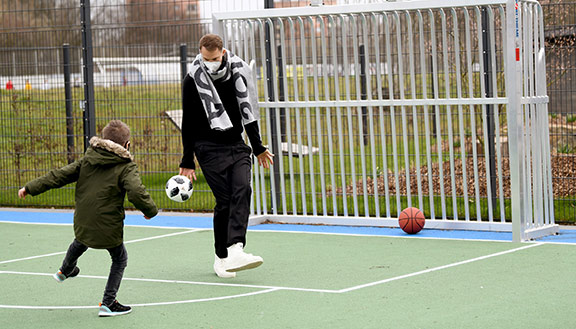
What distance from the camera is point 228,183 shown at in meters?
8.96

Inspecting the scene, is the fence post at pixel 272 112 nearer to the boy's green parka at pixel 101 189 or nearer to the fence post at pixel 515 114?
the fence post at pixel 515 114

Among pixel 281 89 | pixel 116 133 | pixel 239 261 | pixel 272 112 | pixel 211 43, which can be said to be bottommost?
pixel 239 261

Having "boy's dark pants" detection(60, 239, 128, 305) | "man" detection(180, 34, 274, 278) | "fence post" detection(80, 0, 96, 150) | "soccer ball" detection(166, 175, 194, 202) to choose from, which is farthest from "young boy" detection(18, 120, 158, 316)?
"fence post" detection(80, 0, 96, 150)

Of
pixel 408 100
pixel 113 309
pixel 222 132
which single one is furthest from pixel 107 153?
pixel 408 100

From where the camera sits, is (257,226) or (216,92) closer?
(216,92)

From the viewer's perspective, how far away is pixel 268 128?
12586mm

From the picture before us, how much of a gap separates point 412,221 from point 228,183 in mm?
3038

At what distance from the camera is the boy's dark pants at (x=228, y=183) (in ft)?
28.9

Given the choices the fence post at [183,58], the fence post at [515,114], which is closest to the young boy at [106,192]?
the fence post at [515,114]

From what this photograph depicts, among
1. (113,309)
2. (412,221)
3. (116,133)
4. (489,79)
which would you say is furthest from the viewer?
(489,79)

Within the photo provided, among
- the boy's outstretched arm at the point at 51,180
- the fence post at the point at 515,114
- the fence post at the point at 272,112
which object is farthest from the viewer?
the fence post at the point at 272,112

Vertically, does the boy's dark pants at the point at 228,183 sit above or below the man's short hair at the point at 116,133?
below

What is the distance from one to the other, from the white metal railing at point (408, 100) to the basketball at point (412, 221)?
41 cm

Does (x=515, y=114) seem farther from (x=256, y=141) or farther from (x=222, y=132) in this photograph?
(x=222, y=132)
